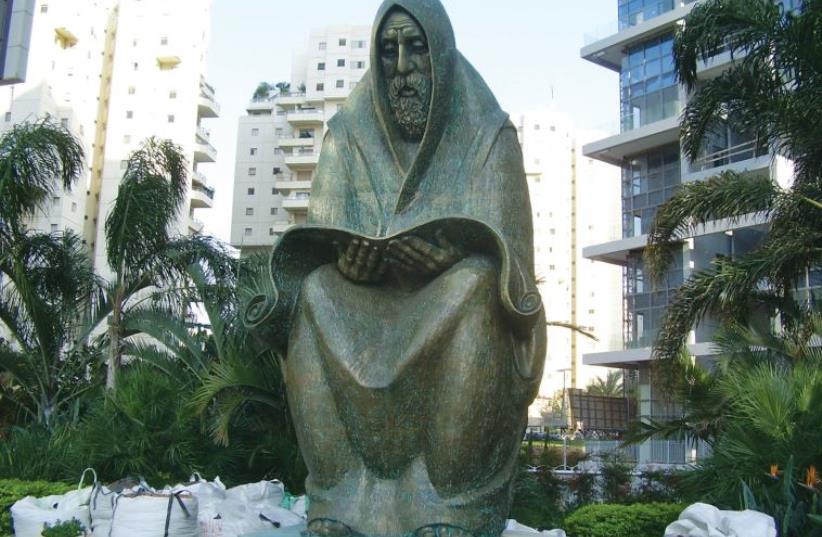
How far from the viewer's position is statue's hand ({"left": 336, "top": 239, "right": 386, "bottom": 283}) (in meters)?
4.60

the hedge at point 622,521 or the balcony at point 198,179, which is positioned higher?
the balcony at point 198,179

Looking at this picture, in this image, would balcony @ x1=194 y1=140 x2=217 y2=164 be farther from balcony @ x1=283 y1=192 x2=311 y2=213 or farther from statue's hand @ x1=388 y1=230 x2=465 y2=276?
statue's hand @ x1=388 y1=230 x2=465 y2=276

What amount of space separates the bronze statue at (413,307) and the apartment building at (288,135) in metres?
56.6

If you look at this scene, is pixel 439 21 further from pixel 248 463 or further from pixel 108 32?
pixel 108 32

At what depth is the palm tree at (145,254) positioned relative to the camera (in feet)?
48.7

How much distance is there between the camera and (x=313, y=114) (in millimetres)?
62906

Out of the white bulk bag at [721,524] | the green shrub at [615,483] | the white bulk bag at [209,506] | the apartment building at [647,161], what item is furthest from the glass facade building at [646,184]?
the white bulk bag at [209,506]

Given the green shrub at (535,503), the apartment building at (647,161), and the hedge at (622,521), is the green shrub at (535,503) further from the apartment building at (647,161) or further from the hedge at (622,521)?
the apartment building at (647,161)

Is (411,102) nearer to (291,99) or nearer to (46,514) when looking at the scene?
(46,514)

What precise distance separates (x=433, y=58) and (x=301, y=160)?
56774 mm

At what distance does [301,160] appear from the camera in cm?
6100

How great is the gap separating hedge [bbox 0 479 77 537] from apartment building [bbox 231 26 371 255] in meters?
52.2

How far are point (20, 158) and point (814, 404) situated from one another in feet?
37.3

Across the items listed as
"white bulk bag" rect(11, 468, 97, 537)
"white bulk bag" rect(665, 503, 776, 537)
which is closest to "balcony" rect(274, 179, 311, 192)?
"white bulk bag" rect(11, 468, 97, 537)
